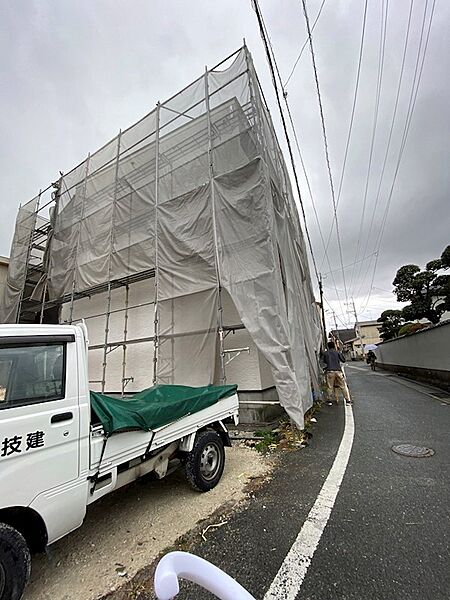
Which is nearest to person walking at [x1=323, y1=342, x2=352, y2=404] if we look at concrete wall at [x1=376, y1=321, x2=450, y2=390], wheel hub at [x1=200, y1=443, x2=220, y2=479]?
concrete wall at [x1=376, y1=321, x2=450, y2=390]

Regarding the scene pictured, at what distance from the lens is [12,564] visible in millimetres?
1681

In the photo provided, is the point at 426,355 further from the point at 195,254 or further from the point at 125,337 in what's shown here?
the point at 125,337

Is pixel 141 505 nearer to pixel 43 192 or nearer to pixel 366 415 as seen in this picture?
pixel 366 415

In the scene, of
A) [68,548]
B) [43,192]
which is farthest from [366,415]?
[43,192]

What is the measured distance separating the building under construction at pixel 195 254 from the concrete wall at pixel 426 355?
5605 millimetres

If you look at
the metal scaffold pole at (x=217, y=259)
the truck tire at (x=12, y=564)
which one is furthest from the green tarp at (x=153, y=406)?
the metal scaffold pole at (x=217, y=259)

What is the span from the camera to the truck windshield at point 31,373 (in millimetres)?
1974

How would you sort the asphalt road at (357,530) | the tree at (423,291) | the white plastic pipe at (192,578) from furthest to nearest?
the tree at (423,291) → the asphalt road at (357,530) → the white plastic pipe at (192,578)

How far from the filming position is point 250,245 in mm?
5902

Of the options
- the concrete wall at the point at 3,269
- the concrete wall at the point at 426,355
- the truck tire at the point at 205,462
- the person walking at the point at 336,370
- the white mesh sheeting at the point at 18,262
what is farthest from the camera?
the concrete wall at the point at 3,269

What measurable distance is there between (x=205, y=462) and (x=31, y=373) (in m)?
2.25

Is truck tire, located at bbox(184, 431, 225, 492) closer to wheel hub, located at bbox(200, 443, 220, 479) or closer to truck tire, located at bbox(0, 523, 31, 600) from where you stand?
wheel hub, located at bbox(200, 443, 220, 479)

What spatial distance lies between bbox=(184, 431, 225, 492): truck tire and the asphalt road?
57 cm

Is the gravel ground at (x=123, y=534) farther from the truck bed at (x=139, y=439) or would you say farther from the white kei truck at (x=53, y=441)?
the truck bed at (x=139, y=439)
